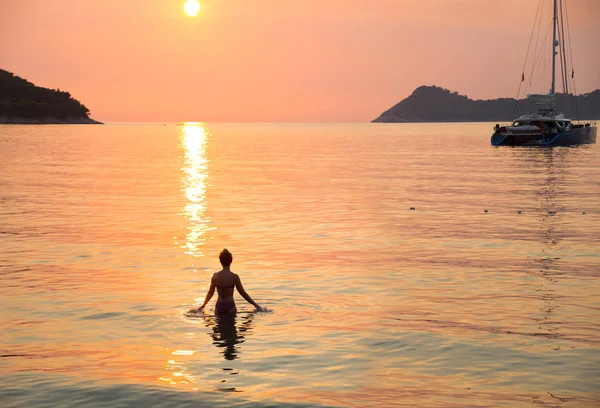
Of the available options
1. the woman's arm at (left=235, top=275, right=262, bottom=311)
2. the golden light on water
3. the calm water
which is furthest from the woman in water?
the golden light on water

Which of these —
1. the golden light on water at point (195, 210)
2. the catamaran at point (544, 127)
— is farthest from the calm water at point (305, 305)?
the catamaran at point (544, 127)

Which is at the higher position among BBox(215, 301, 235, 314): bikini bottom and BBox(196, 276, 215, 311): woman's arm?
BBox(196, 276, 215, 311): woman's arm

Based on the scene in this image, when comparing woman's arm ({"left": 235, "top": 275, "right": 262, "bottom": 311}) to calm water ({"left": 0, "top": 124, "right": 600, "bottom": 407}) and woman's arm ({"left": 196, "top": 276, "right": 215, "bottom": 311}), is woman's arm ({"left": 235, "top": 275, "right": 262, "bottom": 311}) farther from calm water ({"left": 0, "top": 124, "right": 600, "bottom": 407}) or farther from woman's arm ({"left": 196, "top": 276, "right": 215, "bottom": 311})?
woman's arm ({"left": 196, "top": 276, "right": 215, "bottom": 311})

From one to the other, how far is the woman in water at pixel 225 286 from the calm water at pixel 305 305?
0.42 metres

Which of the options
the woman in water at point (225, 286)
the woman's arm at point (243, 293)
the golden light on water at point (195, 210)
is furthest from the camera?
the golden light on water at point (195, 210)

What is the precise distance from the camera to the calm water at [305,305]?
14.1m

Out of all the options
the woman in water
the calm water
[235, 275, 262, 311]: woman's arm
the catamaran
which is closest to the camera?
the calm water

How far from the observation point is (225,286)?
60.1ft

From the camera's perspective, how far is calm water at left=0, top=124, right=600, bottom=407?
46.2 ft

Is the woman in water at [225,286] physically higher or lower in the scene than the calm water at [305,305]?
higher

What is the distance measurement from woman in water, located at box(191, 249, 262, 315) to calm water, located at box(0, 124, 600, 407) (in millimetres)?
424

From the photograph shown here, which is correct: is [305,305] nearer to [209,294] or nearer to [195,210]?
[209,294]

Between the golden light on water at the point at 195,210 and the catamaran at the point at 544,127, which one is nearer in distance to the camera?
the golden light on water at the point at 195,210

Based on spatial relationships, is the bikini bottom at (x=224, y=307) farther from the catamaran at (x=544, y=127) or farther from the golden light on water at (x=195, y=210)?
the catamaran at (x=544, y=127)
